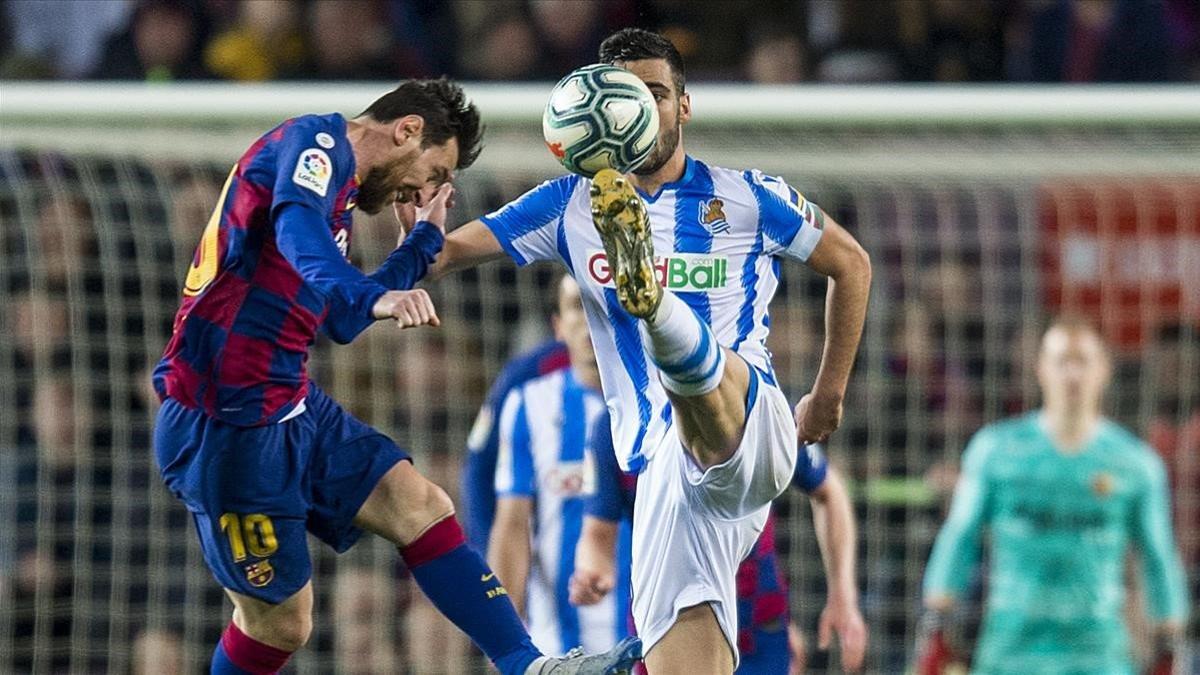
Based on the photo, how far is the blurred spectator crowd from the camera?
9641mm

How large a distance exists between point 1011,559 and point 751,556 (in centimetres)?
230

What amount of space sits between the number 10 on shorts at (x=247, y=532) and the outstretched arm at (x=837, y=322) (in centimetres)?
138

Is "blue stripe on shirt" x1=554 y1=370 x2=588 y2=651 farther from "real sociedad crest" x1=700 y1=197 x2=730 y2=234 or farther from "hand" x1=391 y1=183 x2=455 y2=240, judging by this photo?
"real sociedad crest" x1=700 y1=197 x2=730 y2=234

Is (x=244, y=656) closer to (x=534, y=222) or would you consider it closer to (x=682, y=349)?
(x=534, y=222)

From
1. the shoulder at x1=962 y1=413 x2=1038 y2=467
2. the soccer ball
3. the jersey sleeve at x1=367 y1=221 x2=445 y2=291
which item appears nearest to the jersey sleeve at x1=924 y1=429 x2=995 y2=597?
the shoulder at x1=962 y1=413 x2=1038 y2=467

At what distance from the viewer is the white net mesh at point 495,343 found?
26.3 feet

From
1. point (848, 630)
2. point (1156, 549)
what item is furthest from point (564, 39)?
point (848, 630)

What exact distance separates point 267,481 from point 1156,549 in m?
3.76

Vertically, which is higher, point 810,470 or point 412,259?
point 412,259

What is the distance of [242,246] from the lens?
4.98 m

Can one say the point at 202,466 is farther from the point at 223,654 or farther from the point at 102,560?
the point at 102,560

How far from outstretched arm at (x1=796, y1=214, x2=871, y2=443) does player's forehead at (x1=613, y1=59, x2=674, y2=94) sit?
59 centimetres

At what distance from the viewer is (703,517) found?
5.01 meters

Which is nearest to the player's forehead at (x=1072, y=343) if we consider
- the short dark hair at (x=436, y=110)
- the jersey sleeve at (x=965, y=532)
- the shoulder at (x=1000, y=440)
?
the shoulder at (x=1000, y=440)
